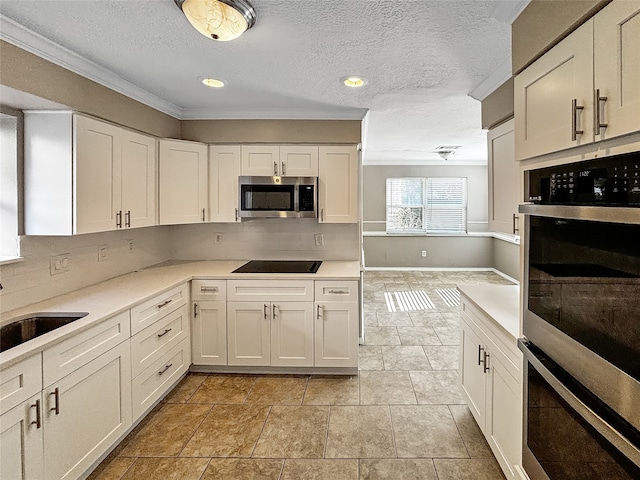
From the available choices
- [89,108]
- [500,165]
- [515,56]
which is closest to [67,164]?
[89,108]

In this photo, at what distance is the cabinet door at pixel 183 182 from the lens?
3.32 metres

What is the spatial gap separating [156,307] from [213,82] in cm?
176

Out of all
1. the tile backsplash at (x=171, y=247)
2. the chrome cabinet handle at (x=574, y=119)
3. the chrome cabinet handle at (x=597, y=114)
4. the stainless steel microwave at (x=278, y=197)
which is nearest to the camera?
the chrome cabinet handle at (x=597, y=114)

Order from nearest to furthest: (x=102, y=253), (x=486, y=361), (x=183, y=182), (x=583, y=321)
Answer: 1. (x=583, y=321)
2. (x=486, y=361)
3. (x=102, y=253)
4. (x=183, y=182)

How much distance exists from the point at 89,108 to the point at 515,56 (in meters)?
2.58

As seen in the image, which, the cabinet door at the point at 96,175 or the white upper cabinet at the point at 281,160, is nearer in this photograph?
the cabinet door at the point at 96,175

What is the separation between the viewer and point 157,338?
2.68 meters

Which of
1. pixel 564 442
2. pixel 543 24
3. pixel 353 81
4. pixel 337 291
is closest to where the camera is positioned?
pixel 564 442

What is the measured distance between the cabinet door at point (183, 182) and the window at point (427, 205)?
5.49 meters

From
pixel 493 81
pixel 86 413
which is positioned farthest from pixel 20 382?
pixel 493 81

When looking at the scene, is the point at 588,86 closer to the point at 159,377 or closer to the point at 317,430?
the point at 317,430

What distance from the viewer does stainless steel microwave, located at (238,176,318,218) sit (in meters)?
3.55

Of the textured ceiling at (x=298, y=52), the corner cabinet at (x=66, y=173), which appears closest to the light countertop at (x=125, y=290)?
the corner cabinet at (x=66, y=173)

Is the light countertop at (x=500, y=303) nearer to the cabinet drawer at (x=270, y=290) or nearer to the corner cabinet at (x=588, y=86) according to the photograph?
the corner cabinet at (x=588, y=86)
